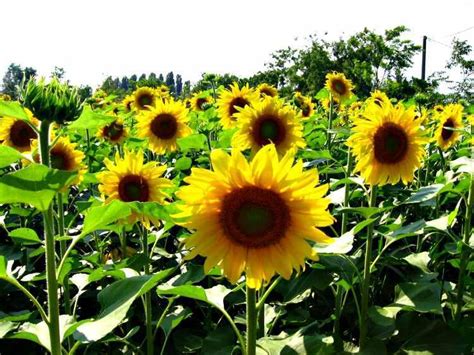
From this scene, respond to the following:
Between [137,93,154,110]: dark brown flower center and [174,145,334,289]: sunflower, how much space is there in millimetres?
5225

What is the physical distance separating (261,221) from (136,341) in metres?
1.33

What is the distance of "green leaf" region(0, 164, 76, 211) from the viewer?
3.88 feet

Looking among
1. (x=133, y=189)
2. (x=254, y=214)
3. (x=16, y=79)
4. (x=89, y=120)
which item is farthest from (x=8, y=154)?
(x=16, y=79)

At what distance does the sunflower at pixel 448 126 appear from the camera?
3.89m

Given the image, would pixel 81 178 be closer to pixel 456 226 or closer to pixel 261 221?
pixel 261 221

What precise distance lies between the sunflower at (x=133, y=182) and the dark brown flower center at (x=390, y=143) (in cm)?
97

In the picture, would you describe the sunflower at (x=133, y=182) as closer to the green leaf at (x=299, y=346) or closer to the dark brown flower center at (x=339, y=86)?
the green leaf at (x=299, y=346)

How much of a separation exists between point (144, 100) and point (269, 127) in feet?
12.3

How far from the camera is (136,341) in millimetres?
2586

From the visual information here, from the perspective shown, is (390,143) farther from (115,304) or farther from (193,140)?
(115,304)

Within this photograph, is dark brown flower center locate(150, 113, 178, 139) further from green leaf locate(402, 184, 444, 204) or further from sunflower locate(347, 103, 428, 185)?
green leaf locate(402, 184, 444, 204)

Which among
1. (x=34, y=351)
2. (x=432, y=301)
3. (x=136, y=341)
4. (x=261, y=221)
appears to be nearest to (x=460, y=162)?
(x=432, y=301)

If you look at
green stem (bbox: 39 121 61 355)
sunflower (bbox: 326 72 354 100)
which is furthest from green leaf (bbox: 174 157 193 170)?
sunflower (bbox: 326 72 354 100)

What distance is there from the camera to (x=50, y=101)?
140 cm
